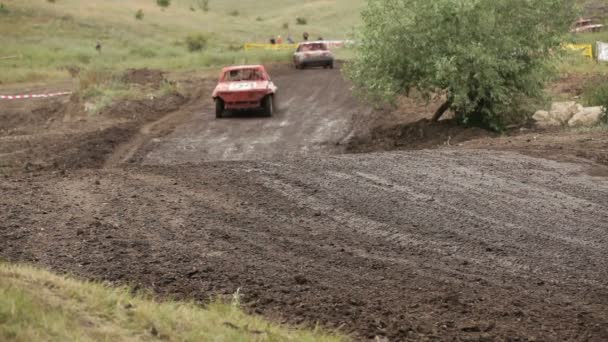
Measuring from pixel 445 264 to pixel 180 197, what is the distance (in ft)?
12.5

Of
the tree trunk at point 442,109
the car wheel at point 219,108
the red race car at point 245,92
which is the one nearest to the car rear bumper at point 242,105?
the red race car at point 245,92

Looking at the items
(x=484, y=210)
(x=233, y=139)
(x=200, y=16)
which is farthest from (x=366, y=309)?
(x=200, y=16)

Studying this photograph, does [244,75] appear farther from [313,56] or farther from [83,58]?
[83,58]

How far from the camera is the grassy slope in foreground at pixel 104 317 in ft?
17.6

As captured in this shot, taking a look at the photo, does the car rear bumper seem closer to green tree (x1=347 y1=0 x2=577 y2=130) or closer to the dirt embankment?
the dirt embankment

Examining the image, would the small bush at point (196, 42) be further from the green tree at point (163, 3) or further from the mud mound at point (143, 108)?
the mud mound at point (143, 108)

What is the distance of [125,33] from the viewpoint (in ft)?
205

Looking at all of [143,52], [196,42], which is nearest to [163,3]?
[196,42]

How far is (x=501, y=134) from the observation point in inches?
778

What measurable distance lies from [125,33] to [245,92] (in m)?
39.6

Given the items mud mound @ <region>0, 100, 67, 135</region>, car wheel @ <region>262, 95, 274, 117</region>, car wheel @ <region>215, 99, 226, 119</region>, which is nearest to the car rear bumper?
car wheel @ <region>215, 99, 226, 119</region>

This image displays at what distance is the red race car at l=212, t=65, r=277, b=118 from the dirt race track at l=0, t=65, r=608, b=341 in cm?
1042

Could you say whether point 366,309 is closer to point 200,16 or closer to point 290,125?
point 290,125

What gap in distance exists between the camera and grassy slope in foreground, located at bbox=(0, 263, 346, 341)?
538 centimetres
